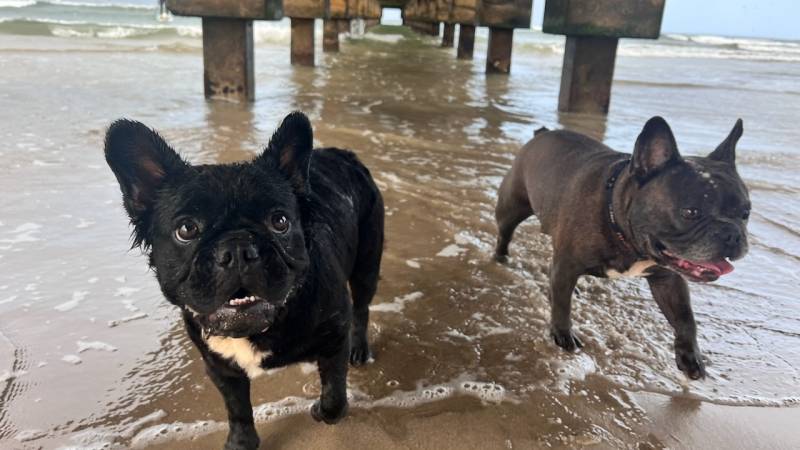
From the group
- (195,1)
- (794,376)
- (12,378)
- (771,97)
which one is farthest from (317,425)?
(771,97)

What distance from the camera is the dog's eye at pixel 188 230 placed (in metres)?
1.87

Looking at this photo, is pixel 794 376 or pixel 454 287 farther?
pixel 454 287

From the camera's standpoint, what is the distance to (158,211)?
76.6 inches

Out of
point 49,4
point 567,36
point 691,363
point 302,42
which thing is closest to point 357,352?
point 691,363

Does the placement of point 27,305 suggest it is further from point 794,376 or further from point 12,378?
point 794,376

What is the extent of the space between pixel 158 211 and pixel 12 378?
61.6 inches

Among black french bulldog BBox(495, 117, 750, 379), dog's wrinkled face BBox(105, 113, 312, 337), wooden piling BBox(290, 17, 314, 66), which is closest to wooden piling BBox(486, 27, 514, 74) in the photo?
wooden piling BBox(290, 17, 314, 66)

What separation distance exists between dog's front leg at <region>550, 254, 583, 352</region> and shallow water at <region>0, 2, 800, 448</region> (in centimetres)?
7

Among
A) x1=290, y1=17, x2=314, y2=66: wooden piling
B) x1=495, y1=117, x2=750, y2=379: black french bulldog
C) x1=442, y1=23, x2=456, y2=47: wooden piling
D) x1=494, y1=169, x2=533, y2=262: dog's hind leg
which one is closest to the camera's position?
x1=495, y1=117, x2=750, y2=379: black french bulldog

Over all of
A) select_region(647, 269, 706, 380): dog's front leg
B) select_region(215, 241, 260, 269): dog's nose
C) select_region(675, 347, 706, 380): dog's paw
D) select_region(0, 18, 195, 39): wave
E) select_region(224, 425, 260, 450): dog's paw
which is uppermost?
select_region(0, 18, 195, 39): wave

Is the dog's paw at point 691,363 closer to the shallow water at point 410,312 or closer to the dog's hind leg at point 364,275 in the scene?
the shallow water at point 410,312

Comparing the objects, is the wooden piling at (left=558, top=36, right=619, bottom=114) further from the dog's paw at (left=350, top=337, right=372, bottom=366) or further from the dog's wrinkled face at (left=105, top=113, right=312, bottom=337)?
the dog's wrinkled face at (left=105, top=113, right=312, bottom=337)

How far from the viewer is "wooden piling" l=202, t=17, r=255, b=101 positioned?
8844 millimetres

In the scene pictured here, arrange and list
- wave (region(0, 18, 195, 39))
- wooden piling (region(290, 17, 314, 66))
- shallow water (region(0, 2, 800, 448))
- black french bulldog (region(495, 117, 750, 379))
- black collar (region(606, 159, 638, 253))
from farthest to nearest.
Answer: wave (region(0, 18, 195, 39)) < wooden piling (region(290, 17, 314, 66)) < black collar (region(606, 159, 638, 253)) < black french bulldog (region(495, 117, 750, 379)) < shallow water (region(0, 2, 800, 448))
